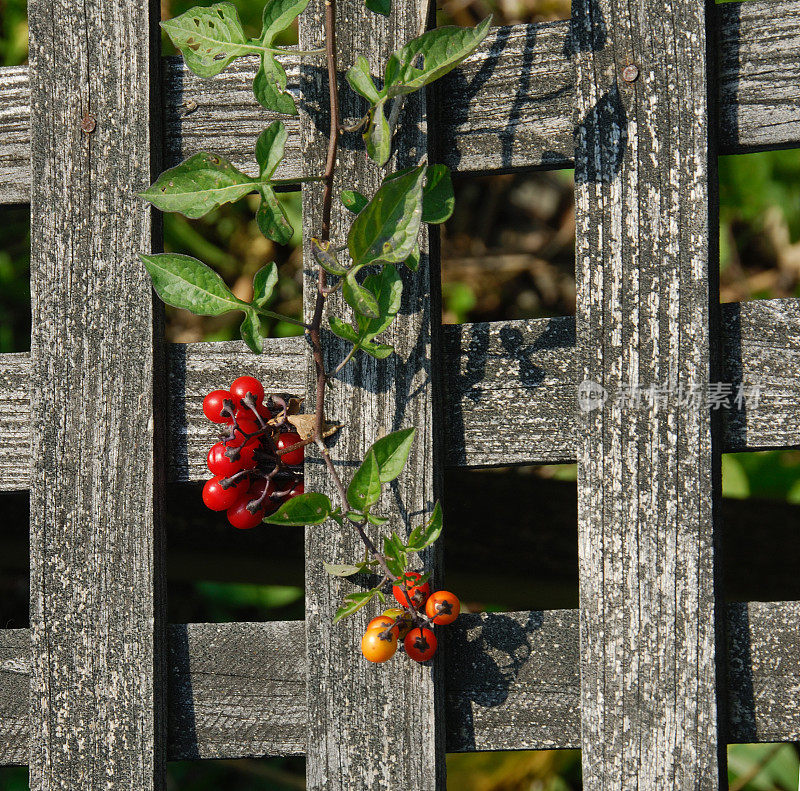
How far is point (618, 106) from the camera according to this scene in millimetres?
1354

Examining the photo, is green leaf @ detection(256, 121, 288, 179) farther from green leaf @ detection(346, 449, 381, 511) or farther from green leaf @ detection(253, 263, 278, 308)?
green leaf @ detection(346, 449, 381, 511)

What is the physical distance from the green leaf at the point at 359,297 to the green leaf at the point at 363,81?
0.91ft

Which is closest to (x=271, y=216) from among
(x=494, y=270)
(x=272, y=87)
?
(x=272, y=87)

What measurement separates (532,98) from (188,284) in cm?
68

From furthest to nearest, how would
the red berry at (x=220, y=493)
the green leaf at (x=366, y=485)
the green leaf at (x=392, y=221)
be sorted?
the red berry at (x=220, y=493)
the green leaf at (x=366, y=485)
the green leaf at (x=392, y=221)

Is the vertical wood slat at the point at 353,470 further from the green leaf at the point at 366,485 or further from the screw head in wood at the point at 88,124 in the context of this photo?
the screw head in wood at the point at 88,124

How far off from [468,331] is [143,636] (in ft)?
2.63

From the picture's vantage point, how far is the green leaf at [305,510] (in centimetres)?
125

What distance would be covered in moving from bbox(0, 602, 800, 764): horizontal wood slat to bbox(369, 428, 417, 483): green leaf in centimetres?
33

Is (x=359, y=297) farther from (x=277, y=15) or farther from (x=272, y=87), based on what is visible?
(x=277, y=15)

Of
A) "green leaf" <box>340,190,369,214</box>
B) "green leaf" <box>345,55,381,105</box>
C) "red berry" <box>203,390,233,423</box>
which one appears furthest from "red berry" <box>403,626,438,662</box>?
"green leaf" <box>345,55,381,105</box>

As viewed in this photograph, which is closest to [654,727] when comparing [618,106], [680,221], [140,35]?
[680,221]

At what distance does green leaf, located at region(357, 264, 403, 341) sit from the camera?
4.23 ft

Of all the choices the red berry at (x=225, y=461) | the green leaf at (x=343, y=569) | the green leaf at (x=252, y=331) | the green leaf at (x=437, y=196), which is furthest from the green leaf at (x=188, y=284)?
the green leaf at (x=343, y=569)
